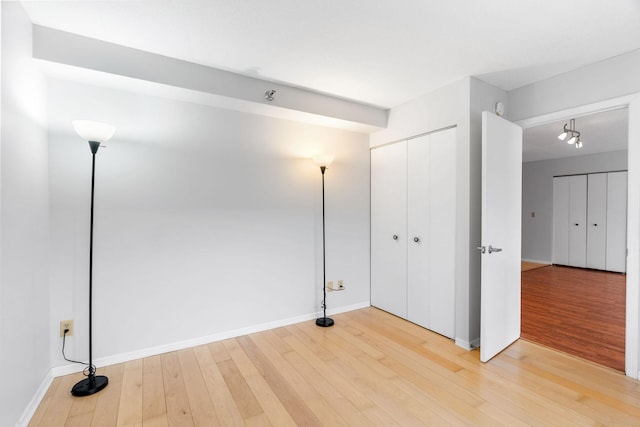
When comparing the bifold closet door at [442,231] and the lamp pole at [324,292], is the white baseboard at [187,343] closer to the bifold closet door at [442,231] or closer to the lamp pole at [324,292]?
the lamp pole at [324,292]

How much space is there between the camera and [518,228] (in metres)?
2.83

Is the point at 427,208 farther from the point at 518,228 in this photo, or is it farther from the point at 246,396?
the point at 246,396

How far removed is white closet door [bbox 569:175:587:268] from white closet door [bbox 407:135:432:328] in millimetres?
5370

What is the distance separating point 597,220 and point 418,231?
5.41 meters

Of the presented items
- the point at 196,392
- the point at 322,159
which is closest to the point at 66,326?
the point at 196,392

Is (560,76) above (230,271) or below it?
above

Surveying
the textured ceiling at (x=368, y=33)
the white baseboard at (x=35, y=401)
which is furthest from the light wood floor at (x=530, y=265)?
the white baseboard at (x=35, y=401)

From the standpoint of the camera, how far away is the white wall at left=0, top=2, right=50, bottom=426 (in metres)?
1.56

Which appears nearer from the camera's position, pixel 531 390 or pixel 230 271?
pixel 531 390

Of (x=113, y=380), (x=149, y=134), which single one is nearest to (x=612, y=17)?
(x=149, y=134)

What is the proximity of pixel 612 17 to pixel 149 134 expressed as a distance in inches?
131

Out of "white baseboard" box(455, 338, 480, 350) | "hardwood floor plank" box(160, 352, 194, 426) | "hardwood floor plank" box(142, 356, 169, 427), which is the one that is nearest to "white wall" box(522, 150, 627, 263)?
"white baseboard" box(455, 338, 480, 350)

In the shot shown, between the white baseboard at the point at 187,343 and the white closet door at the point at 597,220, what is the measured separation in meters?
5.81

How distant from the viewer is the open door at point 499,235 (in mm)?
2434
